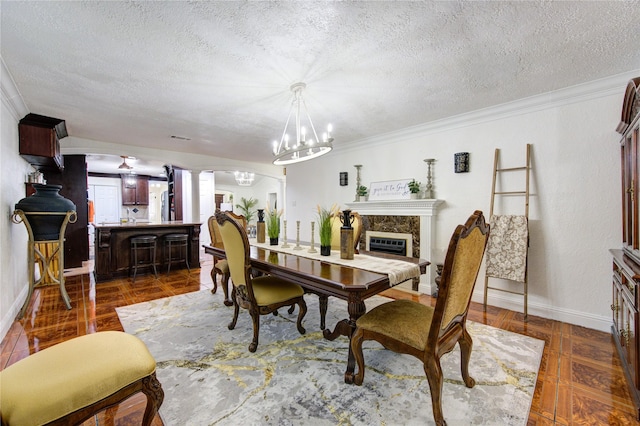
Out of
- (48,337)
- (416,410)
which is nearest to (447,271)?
(416,410)

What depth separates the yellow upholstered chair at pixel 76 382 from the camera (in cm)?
97

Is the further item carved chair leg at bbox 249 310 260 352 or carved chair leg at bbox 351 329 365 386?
carved chair leg at bbox 249 310 260 352

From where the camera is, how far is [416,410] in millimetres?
1537

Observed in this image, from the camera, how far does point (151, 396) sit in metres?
1.24

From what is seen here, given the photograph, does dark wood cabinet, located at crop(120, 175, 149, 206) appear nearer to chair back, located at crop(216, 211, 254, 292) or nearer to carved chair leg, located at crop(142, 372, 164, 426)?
chair back, located at crop(216, 211, 254, 292)

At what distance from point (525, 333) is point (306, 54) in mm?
3151

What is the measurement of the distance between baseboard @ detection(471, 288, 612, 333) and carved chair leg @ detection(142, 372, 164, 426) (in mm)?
3474

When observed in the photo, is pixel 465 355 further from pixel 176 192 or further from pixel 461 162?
pixel 176 192

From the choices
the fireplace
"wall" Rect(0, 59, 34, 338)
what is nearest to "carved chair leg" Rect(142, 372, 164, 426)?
"wall" Rect(0, 59, 34, 338)

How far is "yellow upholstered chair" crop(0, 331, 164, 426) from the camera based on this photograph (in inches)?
38.2

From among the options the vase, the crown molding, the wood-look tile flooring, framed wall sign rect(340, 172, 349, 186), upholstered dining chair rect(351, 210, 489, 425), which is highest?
the crown molding

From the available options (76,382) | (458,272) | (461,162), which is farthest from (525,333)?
(76,382)

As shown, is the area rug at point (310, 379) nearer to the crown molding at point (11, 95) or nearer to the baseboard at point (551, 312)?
the baseboard at point (551, 312)

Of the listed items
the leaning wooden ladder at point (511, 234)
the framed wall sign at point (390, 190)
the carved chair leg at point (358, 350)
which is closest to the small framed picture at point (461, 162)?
the leaning wooden ladder at point (511, 234)
